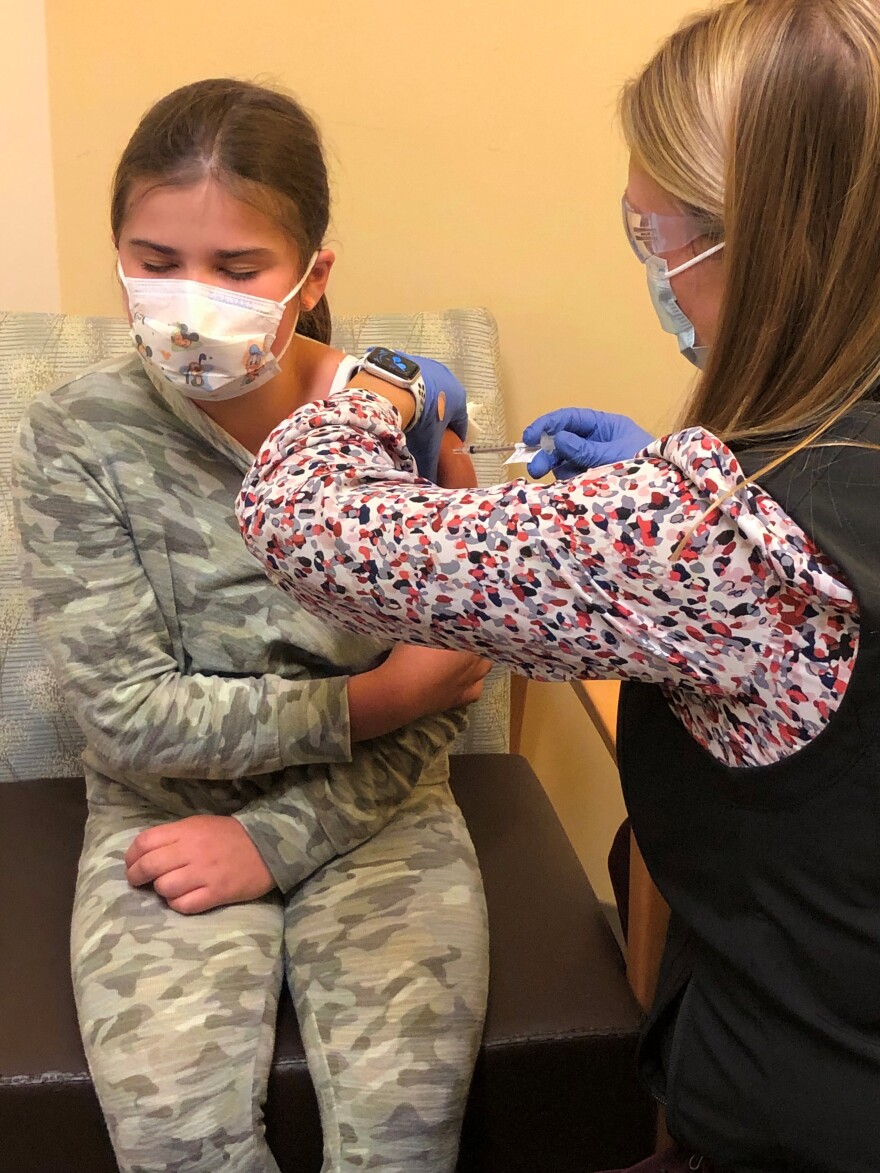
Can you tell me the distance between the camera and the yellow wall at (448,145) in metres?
1.31

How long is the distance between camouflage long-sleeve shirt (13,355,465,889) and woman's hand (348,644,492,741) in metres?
0.02

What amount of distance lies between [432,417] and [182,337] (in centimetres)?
23

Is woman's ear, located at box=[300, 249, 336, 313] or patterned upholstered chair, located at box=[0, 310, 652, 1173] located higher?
woman's ear, located at box=[300, 249, 336, 313]

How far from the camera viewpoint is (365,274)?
4.68 ft

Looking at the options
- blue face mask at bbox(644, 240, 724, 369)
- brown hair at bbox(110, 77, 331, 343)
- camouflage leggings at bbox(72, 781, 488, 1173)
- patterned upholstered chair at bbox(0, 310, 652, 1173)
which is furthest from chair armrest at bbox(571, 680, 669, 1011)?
brown hair at bbox(110, 77, 331, 343)

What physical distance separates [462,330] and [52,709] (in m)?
0.72

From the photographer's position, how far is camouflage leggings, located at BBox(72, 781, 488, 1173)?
810 millimetres

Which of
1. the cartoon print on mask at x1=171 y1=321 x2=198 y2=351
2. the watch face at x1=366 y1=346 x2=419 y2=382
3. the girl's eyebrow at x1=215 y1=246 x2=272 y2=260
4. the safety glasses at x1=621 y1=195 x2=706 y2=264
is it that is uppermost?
the safety glasses at x1=621 y1=195 x2=706 y2=264

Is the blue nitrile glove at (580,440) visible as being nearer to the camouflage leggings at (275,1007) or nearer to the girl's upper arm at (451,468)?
the girl's upper arm at (451,468)

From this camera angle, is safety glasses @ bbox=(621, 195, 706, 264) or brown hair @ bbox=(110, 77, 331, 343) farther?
brown hair @ bbox=(110, 77, 331, 343)

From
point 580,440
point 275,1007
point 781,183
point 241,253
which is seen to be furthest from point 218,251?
point 275,1007

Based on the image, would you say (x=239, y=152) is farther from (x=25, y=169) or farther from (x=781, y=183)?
(x=25, y=169)

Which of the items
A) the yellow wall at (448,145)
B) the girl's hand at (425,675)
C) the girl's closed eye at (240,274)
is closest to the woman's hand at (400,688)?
the girl's hand at (425,675)

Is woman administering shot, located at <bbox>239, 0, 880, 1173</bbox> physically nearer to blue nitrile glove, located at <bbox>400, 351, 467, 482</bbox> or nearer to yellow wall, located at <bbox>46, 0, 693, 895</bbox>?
blue nitrile glove, located at <bbox>400, 351, 467, 482</bbox>
